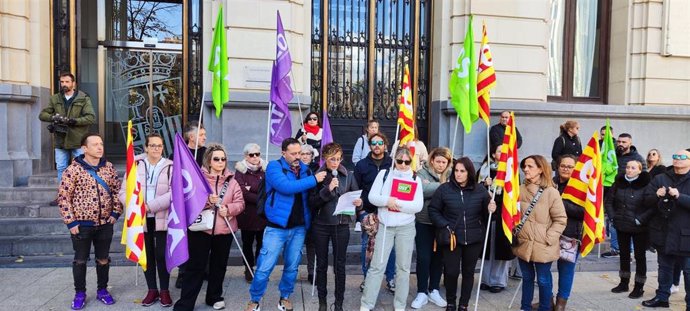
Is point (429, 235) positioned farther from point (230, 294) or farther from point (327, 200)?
point (230, 294)

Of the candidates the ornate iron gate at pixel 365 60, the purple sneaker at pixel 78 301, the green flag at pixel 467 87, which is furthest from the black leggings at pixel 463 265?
the ornate iron gate at pixel 365 60

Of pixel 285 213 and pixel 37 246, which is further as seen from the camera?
pixel 37 246

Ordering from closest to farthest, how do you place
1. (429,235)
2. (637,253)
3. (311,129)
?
(429,235) < (637,253) < (311,129)

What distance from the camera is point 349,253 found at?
24.5 feet

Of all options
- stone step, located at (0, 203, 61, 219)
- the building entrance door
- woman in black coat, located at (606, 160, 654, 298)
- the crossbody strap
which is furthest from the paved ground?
the building entrance door

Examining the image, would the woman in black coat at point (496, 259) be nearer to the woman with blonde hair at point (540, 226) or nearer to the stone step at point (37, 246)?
the woman with blonde hair at point (540, 226)

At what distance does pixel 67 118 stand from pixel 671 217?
8466mm

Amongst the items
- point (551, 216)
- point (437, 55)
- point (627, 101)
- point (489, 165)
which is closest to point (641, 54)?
point (627, 101)

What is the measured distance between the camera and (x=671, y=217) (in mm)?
5754

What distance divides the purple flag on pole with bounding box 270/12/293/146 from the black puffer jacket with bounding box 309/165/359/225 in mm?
1829

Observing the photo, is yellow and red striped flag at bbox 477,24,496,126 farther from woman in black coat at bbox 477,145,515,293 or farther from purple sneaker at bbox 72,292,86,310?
purple sneaker at bbox 72,292,86,310

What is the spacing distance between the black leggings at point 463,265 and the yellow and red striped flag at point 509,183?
0.41 meters

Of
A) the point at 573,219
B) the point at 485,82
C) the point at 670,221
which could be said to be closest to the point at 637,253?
the point at 670,221

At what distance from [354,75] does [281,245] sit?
19.7ft
